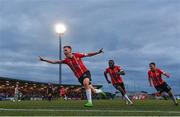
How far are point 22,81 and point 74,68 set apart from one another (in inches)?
4320

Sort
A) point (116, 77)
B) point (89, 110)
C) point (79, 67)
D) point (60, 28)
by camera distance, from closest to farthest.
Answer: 1. point (89, 110)
2. point (79, 67)
3. point (116, 77)
4. point (60, 28)

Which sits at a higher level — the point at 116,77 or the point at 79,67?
the point at 116,77

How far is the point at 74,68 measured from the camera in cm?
1839

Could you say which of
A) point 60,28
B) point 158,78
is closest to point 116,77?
point 158,78

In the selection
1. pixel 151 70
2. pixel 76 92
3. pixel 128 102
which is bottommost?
pixel 128 102

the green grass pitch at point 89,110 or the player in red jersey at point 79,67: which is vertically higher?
the player in red jersey at point 79,67

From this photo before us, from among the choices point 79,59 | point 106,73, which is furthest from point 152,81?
point 79,59

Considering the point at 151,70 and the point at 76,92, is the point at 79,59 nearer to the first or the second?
the point at 151,70

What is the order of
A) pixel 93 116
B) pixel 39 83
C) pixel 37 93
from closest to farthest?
pixel 93 116
pixel 39 83
pixel 37 93

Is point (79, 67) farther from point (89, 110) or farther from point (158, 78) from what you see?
point (158, 78)

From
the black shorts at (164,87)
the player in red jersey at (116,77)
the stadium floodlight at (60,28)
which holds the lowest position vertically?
the black shorts at (164,87)

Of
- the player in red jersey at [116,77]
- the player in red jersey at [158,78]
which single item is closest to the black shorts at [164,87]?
the player in red jersey at [158,78]

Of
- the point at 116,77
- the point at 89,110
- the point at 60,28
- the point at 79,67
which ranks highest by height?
the point at 60,28

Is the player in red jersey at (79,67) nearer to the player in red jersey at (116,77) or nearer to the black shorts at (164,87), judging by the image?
the player in red jersey at (116,77)
